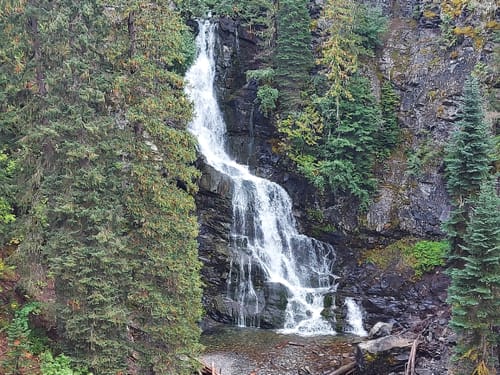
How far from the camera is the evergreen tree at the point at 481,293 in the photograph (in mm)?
12539

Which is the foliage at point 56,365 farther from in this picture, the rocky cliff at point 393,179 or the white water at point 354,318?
the white water at point 354,318

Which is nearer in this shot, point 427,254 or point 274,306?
point 274,306

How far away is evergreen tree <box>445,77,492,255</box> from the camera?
50.0 ft

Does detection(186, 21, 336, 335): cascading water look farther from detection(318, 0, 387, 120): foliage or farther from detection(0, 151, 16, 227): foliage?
detection(0, 151, 16, 227): foliage

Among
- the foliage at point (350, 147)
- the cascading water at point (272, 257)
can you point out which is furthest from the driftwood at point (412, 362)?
the foliage at point (350, 147)

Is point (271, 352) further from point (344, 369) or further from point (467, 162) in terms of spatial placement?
point (467, 162)

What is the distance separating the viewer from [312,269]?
77.6 ft

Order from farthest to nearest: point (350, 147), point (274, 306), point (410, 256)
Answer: point (350, 147)
point (410, 256)
point (274, 306)

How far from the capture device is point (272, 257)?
23.6m

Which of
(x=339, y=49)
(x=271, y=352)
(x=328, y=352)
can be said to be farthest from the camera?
(x=339, y=49)

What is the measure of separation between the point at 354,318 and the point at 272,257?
Answer: 4754mm

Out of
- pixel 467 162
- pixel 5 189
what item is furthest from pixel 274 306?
pixel 5 189

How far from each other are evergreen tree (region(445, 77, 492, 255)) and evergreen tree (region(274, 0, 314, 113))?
10.9 meters

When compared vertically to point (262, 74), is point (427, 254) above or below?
below
